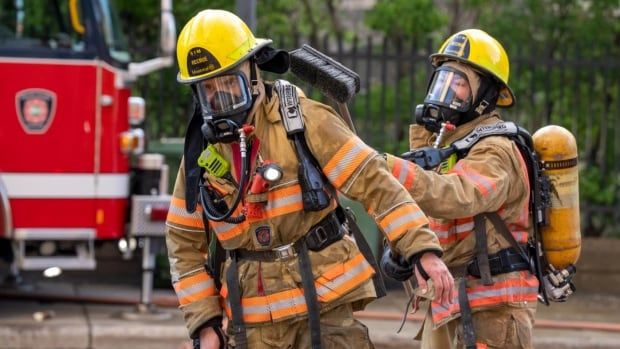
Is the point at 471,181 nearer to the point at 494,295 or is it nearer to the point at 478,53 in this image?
the point at 494,295

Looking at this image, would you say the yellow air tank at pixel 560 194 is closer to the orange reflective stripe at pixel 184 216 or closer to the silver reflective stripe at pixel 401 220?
the silver reflective stripe at pixel 401 220

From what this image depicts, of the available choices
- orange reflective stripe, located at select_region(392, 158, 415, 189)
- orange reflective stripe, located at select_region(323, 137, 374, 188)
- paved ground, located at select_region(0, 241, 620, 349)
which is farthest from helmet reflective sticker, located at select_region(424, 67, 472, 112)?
paved ground, located at select_region(0, 241, 620, 349)

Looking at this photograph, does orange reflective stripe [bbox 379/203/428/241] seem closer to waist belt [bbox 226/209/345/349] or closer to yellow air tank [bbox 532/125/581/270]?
waist belt [bbox 226/209/345/349]

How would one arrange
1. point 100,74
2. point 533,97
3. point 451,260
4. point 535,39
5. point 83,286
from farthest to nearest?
1. point 535,39
2. point 533,97
3. point 83,286
4. point 100,74
5. point 451,260

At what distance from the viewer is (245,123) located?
417 centimetres

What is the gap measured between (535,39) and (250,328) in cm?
841

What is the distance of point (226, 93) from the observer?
416cm

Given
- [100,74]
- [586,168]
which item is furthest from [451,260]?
[586,168]

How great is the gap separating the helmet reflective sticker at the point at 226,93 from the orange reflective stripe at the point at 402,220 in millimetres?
620

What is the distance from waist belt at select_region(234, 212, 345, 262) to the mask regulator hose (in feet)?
0.50

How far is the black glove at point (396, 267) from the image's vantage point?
454 cm

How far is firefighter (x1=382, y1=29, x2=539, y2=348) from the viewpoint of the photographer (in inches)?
190

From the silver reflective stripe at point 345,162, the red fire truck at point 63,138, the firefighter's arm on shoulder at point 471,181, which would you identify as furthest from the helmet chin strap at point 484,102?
the red fire truck at point 63,138

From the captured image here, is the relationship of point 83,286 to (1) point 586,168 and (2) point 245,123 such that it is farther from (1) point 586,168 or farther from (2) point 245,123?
(2) point 245,123
